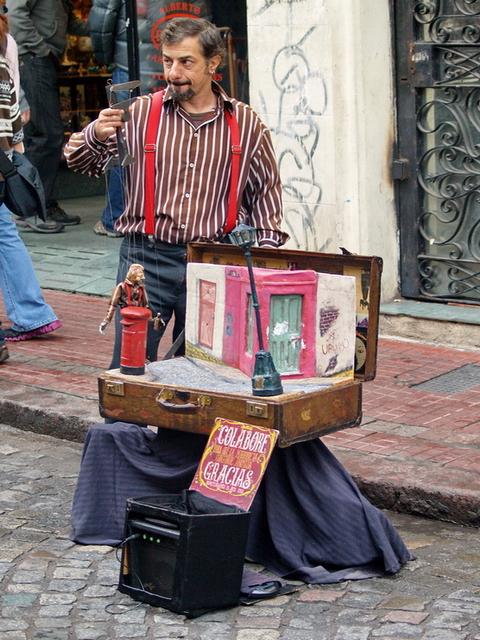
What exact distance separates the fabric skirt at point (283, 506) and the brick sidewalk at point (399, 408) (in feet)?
1.75

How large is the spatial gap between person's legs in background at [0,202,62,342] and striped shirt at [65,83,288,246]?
8.34 feet

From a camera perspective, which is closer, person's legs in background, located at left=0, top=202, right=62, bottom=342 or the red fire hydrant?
the red fire hydrant

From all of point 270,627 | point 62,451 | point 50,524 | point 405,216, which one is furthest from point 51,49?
point 270,627

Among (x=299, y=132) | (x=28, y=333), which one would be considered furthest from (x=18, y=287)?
(x=299, y=132)

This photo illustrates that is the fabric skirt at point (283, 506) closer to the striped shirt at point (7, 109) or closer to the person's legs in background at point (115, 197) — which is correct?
the striped shirt at point (7, 109)

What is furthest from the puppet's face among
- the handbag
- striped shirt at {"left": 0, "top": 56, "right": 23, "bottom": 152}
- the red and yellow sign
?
striped shirt at {"left": 0, "top": 56, "right": 23, "bottom": 152}

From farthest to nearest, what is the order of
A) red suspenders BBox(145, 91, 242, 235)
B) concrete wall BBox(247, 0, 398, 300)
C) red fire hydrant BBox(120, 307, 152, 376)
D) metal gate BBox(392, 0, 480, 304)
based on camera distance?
concrete wall BBox(247, 0, 398, 300) → metal gate BBox(392, 0, 480, 304) → red suspenders BBox(145, 91, 242, 235) → red fire hydrant BBox(120, 307, 152, 376)

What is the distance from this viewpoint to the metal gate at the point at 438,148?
6816 mm

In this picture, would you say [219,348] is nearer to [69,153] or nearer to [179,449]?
[179,449]

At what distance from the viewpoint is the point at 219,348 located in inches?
167

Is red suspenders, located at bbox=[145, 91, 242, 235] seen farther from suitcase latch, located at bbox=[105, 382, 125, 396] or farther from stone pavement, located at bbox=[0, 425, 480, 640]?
stone pavement, located at bbox=[0, 425, 480, 640]

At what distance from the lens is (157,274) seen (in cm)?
458

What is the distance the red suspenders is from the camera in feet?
14.5

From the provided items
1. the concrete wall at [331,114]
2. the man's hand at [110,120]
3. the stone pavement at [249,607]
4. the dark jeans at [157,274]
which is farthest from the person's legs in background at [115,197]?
the stone pavement at [249,607]
